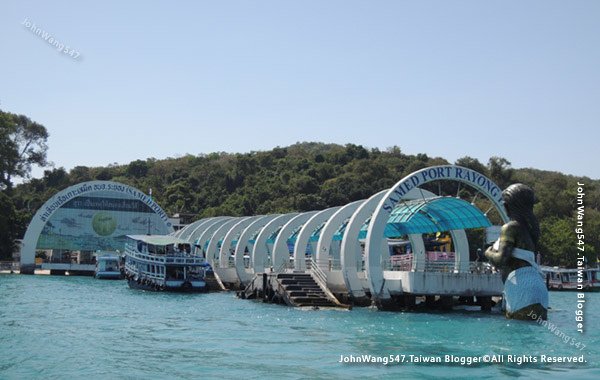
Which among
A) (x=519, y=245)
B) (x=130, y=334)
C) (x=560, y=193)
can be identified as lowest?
(x=130, y=334)

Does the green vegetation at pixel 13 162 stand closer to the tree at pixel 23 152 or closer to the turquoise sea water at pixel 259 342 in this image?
the tree at pixel 23 152

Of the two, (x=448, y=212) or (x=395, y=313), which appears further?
(x=448, y=212)

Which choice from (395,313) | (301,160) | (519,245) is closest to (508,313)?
(519,245)

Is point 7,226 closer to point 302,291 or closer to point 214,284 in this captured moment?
point 214,284

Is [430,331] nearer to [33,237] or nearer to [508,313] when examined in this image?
[508,313]

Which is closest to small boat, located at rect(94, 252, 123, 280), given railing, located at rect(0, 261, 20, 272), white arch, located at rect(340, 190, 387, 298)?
railing, located at rect(0, 261, 20, 272)

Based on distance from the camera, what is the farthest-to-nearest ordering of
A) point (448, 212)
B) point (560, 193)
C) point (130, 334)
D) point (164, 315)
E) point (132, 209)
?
1. point (560, 193)
2. point (132, 209)
3. point (448, 212)
4. point (164, 315)
5. point (130, 334)

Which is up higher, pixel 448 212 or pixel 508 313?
pixel 448 212

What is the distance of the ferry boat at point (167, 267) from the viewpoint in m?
51.6

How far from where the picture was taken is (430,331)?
27.0 m

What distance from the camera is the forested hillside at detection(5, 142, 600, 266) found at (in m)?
82.8

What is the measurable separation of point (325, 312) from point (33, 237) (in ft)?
152

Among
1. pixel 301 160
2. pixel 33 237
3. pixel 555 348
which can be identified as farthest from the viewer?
pixel 301 160

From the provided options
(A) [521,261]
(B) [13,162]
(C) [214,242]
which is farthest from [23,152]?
(A) [521,261]
